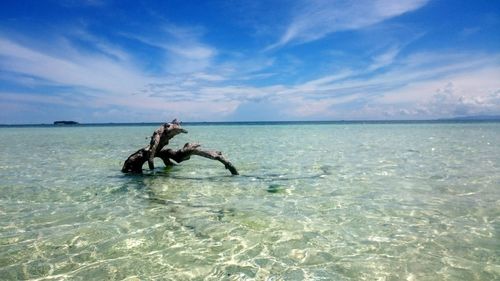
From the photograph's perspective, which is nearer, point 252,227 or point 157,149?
point 252,227

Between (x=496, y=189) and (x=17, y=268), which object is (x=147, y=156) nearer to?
(x=17, y=268)

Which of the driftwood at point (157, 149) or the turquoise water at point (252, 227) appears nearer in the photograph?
the turquoise water at point (252, 227)

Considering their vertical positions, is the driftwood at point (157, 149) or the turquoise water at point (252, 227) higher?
the driftwood at point (157, 149)

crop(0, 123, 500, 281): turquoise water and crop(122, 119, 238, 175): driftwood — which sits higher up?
crop(122, 119, 238, 175): driftwood

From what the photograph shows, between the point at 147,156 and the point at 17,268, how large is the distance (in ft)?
38.0

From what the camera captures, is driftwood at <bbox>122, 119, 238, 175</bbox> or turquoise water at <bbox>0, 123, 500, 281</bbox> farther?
driftwood at <bbox>122, 119, 238, 175</bbox>

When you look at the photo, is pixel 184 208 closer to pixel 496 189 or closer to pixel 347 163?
pixel 496 189

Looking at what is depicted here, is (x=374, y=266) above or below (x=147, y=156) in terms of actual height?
below

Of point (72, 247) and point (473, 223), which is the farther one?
point (473, 223)

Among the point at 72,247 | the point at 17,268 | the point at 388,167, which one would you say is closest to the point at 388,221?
the point at 72,247

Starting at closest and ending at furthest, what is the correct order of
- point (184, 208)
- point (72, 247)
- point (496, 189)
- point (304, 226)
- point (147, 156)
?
point (72, 247) → point (304, 226) → point (184, 208) → point (496, 189) → point (147, 156)

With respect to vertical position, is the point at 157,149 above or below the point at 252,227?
above

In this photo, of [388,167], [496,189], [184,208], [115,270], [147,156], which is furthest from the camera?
[388,167]

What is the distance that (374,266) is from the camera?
6.72 meters
